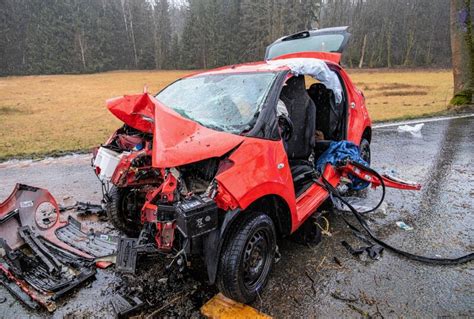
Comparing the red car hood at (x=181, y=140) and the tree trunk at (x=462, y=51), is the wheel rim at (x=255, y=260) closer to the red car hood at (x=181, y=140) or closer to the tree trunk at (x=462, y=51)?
the red car hood at (x=181, y=140)

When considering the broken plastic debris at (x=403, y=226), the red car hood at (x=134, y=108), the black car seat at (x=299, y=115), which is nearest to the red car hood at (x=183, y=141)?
the red car hood at (x=134, y=108)

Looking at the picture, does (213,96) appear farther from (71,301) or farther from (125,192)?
(71,301)

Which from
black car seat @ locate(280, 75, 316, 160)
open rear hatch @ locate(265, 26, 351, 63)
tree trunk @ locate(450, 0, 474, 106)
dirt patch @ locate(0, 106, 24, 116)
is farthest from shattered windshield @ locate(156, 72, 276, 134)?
dirt patch @ locate(0, 106, 24, 116)

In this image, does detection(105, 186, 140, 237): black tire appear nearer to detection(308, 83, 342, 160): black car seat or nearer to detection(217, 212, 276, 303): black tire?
detection(217, 212, 276, 303): black tire

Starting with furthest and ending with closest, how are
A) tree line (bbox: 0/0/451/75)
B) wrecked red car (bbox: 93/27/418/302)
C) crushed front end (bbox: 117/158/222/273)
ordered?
1. tree line (bbox: 0/0/451/75)
2. wrecked red car (bbox: 93/27/418/302)
3. crushed front end (bbox: 117/158/222/273)

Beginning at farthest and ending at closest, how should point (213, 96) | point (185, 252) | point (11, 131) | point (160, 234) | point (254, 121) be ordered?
point (11, 131)
point (213, 96)
point (254, 121)
point (160, 234)
point (185, 252)

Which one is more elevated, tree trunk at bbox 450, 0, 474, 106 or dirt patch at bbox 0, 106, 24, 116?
tree trunk at bbox 450, 0, 474, 106

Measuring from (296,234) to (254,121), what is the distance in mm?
1458

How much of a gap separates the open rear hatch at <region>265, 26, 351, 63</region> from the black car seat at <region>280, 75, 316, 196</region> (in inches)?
42.5

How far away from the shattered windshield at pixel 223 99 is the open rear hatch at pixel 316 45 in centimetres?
154

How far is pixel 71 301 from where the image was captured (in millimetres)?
→ 2814

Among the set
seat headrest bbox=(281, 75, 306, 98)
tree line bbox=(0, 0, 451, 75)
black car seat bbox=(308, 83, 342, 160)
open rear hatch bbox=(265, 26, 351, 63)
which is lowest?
black car seat bbox=(308, 83, 342, 160)

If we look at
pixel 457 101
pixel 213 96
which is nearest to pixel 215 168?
pixel 213 96

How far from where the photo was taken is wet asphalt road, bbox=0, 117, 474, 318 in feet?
8.84
